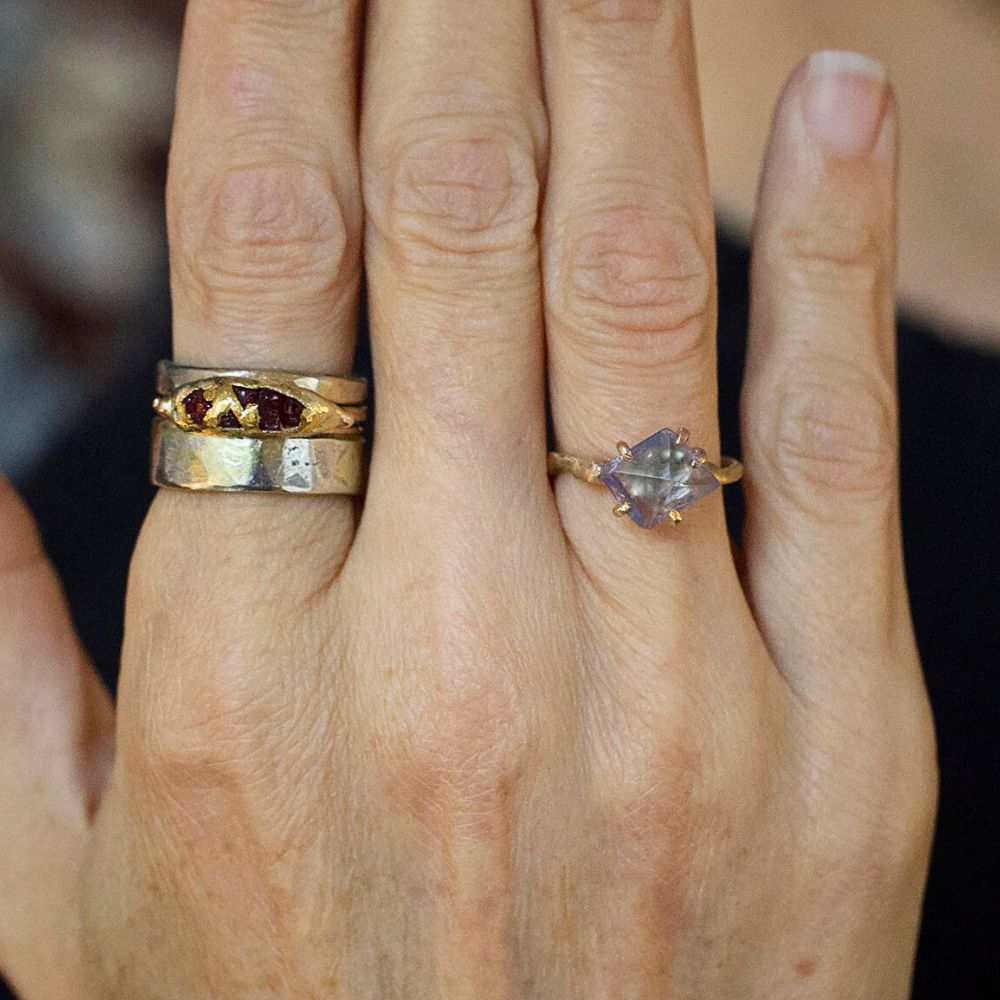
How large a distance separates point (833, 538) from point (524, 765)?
1.18 ft

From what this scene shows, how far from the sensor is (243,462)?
2.88 ft

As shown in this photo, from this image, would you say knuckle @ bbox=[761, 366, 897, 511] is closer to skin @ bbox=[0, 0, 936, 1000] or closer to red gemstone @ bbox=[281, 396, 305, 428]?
skin @ bbox=[0, 0, 936, 1000]

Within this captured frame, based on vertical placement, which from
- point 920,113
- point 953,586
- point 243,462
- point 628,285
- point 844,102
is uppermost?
point 920,113

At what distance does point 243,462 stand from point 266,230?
0.19 m

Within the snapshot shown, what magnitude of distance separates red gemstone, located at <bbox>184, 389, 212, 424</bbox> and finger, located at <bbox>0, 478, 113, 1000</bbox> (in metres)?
0.29

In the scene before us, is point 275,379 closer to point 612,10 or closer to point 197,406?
point 197,406

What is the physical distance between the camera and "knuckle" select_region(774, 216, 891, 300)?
1.00 meters

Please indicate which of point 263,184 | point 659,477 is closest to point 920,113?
point 659,477

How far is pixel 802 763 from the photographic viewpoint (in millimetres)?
977

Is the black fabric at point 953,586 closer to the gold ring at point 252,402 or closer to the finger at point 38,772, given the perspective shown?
the gold ring at point 252,402

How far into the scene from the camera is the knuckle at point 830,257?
998 millimetres

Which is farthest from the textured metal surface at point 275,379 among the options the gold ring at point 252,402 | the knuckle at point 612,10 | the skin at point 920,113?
the skin at point 920,113

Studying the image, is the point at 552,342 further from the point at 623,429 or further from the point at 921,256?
the point at 921,256

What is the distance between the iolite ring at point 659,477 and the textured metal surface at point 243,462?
23 cm
